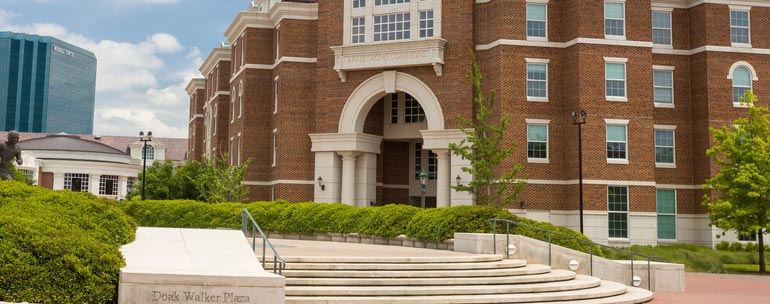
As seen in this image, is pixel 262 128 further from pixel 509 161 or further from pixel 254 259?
pixel 254 259

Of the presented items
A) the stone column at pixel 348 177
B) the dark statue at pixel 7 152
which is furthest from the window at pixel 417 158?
the dark statue at pixel 7 152

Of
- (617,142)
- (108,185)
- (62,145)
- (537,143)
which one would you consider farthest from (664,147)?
(62,145)

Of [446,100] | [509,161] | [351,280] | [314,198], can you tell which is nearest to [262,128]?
[314,198]

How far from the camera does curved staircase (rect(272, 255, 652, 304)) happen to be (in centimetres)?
1442

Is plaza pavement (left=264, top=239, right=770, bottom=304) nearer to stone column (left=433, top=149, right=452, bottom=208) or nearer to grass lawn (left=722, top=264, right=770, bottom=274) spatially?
grass lawn (left=722, top=264, right=770, bottom=274)

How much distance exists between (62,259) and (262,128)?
3506cm

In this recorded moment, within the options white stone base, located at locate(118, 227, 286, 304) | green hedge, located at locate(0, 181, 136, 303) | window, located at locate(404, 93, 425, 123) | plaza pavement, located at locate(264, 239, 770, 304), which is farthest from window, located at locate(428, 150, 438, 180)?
green hedge, located at locate(0, 181, 136, 303)

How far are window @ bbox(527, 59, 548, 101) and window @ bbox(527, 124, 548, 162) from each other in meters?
1.45

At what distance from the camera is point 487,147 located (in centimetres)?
3203

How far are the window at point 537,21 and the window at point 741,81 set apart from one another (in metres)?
10.3

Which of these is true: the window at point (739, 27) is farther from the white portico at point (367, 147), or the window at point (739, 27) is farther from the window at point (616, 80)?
the white portico at point (367, 147)

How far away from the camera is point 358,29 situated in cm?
4138

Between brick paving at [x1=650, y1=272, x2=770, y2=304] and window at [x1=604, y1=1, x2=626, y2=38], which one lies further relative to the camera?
window at [x1=604, y1=1, x2=626, y2=38]

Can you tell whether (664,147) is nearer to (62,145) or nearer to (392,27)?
(392,27)
